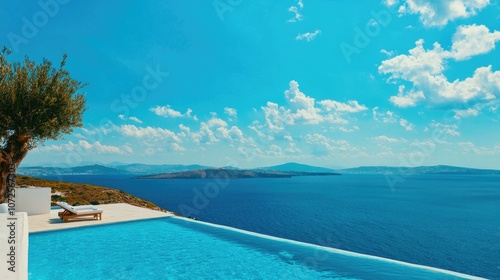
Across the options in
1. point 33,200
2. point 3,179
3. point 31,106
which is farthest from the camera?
point 33,200

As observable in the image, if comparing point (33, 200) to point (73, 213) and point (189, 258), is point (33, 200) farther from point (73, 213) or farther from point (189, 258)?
point (189, 258)

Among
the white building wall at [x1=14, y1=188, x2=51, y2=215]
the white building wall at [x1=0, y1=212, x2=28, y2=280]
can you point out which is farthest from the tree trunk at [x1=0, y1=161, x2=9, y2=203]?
the white building wall at [x1=0, y1=212, x2=28, y2=280]

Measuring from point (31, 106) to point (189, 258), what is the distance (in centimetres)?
1044

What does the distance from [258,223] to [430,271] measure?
145 feet

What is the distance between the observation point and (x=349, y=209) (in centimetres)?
6425

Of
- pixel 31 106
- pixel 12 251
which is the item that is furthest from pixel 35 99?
pixel 12 251

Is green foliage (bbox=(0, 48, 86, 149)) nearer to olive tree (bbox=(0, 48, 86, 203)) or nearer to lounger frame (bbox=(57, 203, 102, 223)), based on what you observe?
olive tree (bbox=(0, 48, 86, 203))

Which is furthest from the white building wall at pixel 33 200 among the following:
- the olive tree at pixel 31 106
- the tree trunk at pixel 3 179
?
the olive tree at pixel 31 106

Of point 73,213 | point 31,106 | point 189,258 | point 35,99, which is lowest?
point 189,258

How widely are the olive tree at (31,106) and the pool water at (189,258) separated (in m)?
5.21

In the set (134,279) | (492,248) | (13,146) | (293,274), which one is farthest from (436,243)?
(13,146)

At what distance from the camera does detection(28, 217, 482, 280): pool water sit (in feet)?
28.9

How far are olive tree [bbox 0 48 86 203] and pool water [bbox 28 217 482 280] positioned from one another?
17.1 feet

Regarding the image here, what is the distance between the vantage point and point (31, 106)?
14398 millimetres
